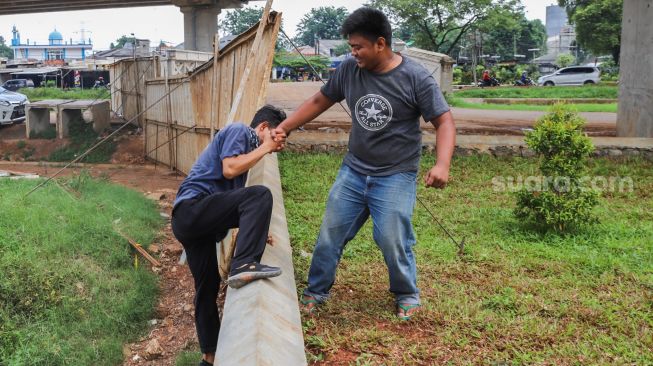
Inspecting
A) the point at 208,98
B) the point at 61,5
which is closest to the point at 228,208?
the point at 208,98

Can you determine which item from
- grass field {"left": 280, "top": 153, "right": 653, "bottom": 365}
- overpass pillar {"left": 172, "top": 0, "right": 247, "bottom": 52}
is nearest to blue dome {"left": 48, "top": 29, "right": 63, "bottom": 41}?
overpass pillar {"left": 172, "top": 0, "right": 247, "bottom": 52}

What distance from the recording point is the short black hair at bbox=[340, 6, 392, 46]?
3.78m

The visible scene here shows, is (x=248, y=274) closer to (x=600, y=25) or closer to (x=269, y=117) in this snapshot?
(x=269, y=117)

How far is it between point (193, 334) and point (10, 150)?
16839 mm

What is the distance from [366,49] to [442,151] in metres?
0.72

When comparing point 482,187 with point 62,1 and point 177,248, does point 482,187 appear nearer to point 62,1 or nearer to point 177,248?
point 177,248

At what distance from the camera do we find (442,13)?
140 ft

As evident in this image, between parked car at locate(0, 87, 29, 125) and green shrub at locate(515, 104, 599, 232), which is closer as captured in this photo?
green shrub at locate(515, 104, 599, 232)

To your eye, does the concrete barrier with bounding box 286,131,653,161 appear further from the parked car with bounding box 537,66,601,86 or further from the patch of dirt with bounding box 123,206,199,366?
the parked car with bounding box 537,66,601,86

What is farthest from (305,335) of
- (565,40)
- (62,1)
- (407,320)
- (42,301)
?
(565,40)

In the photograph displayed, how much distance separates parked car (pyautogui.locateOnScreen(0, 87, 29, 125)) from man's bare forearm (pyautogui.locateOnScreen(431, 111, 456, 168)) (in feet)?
70.5

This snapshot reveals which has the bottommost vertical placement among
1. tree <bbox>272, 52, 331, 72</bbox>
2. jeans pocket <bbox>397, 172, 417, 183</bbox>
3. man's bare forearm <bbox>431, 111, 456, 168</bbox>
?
jeans pocket <bbox>397, 172, 417, 183</bbox>

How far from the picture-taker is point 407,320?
4297 mm

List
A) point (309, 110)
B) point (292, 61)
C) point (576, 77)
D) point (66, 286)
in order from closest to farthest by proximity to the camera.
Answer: point (309, 110), point (66, 286), point (576, 77), point (292, 61)
